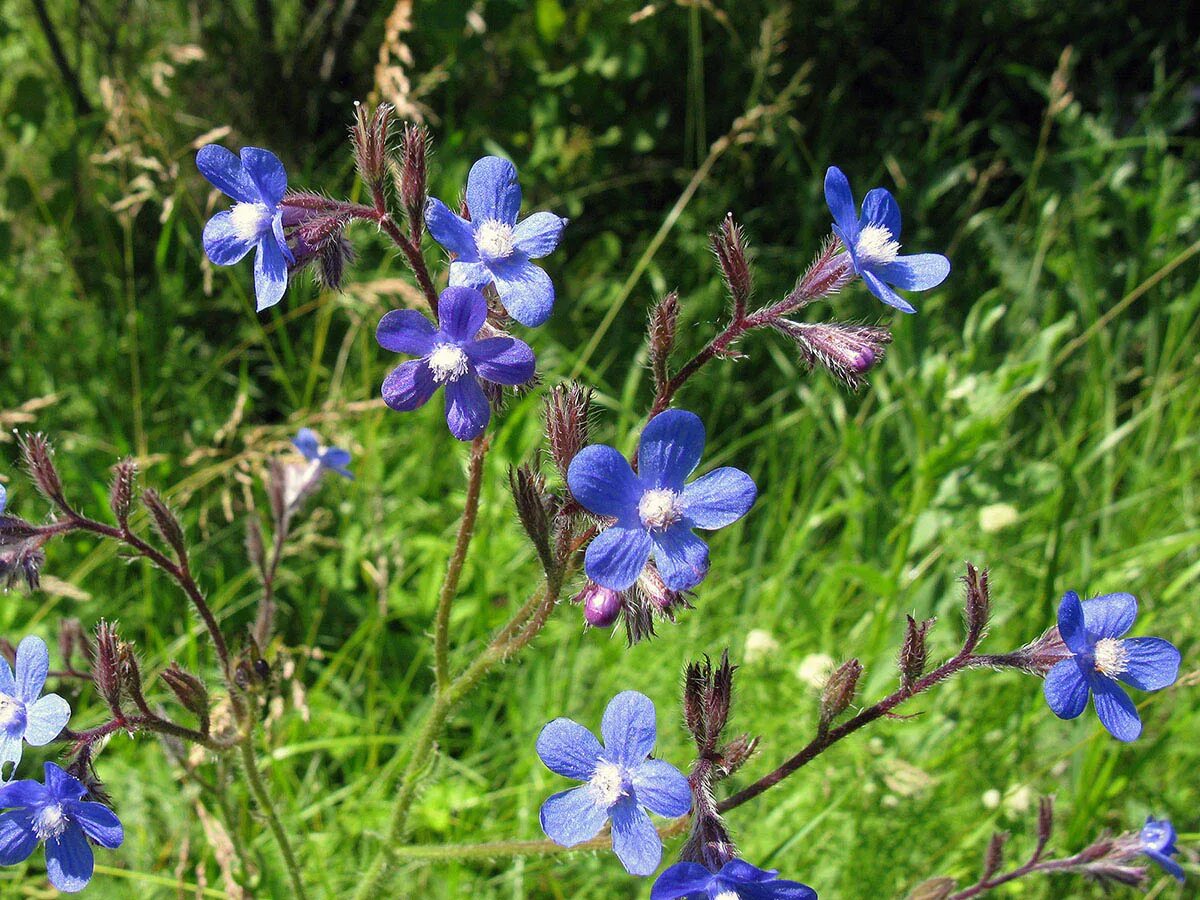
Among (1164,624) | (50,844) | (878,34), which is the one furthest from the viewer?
(878,34)

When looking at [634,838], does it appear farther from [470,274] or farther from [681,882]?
[470,274]

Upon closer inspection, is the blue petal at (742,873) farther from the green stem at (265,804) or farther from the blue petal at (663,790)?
the green stem at (265,804)

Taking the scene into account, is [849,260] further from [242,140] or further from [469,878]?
[242,140]

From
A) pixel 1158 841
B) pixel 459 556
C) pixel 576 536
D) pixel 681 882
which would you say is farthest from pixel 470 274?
pixel 1158 841

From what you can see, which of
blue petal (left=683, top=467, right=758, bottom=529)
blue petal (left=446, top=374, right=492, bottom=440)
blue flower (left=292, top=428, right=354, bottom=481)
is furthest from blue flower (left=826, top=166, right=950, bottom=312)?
blue flower (left=292, top=428, right=354, bottom=481)

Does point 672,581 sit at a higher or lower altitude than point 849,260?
lower

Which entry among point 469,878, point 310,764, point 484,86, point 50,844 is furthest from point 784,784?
point 484,86

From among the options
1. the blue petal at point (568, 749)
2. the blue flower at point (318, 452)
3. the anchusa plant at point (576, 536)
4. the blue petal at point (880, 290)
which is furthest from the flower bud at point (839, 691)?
the blue flower at point (318, 452)

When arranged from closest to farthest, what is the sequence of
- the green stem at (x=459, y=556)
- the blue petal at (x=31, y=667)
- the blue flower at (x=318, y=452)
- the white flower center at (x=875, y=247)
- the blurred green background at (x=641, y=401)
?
the blue petal at (x=31, y=667) → the white flower center at (x=875, y=247) → the green stem at (x=459, y=556) → the blue flower at (x=318, y=452) → the blurred green background at (x=641, y=401)
